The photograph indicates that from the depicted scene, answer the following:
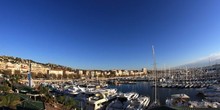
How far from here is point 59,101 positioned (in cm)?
2802

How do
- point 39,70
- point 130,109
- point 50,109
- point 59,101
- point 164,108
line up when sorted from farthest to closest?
1. point 39,70
2. point 130,109
3. point 59,101
4. point 50,109
5. point 164,108

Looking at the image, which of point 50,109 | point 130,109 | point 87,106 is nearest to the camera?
point 50,109

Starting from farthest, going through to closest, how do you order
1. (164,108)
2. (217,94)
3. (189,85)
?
(189,85) → (217,94) → (164,108)

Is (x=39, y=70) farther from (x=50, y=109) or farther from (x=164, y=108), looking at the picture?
(x=164, y=108)

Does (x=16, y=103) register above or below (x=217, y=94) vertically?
above

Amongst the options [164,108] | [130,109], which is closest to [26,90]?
[130,109]

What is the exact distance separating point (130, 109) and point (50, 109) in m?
12.6

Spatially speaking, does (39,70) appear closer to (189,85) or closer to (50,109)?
(189,85)

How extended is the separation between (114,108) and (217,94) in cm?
2201

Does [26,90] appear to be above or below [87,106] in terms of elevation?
above

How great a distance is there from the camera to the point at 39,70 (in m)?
132

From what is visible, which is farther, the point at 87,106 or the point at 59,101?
the point at 87,106

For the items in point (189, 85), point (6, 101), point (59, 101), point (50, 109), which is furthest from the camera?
point (189, 85)

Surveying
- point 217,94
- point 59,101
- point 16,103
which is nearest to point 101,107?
point 59,101
